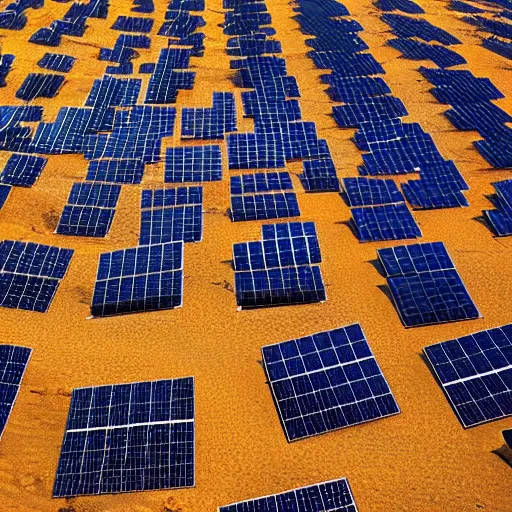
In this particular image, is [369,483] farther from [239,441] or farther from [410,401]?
[239,441]

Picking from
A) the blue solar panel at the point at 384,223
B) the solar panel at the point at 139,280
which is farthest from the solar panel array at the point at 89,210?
the blue solar panel at the point at 384,223

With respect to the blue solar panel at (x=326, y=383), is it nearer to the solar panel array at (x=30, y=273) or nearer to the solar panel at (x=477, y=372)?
the solar panel at (x=477, y=372)

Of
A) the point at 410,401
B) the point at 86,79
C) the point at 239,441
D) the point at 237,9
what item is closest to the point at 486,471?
the point at 410,401

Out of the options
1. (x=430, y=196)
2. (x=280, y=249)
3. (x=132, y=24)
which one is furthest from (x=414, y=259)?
(x=132, y=24)

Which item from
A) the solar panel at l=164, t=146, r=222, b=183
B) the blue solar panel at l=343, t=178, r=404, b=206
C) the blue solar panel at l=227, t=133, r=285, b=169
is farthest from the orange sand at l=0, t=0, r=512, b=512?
the blue solar panel at l=227, t=133, r=285, b=169

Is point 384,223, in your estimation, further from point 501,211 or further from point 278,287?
point 278,287
